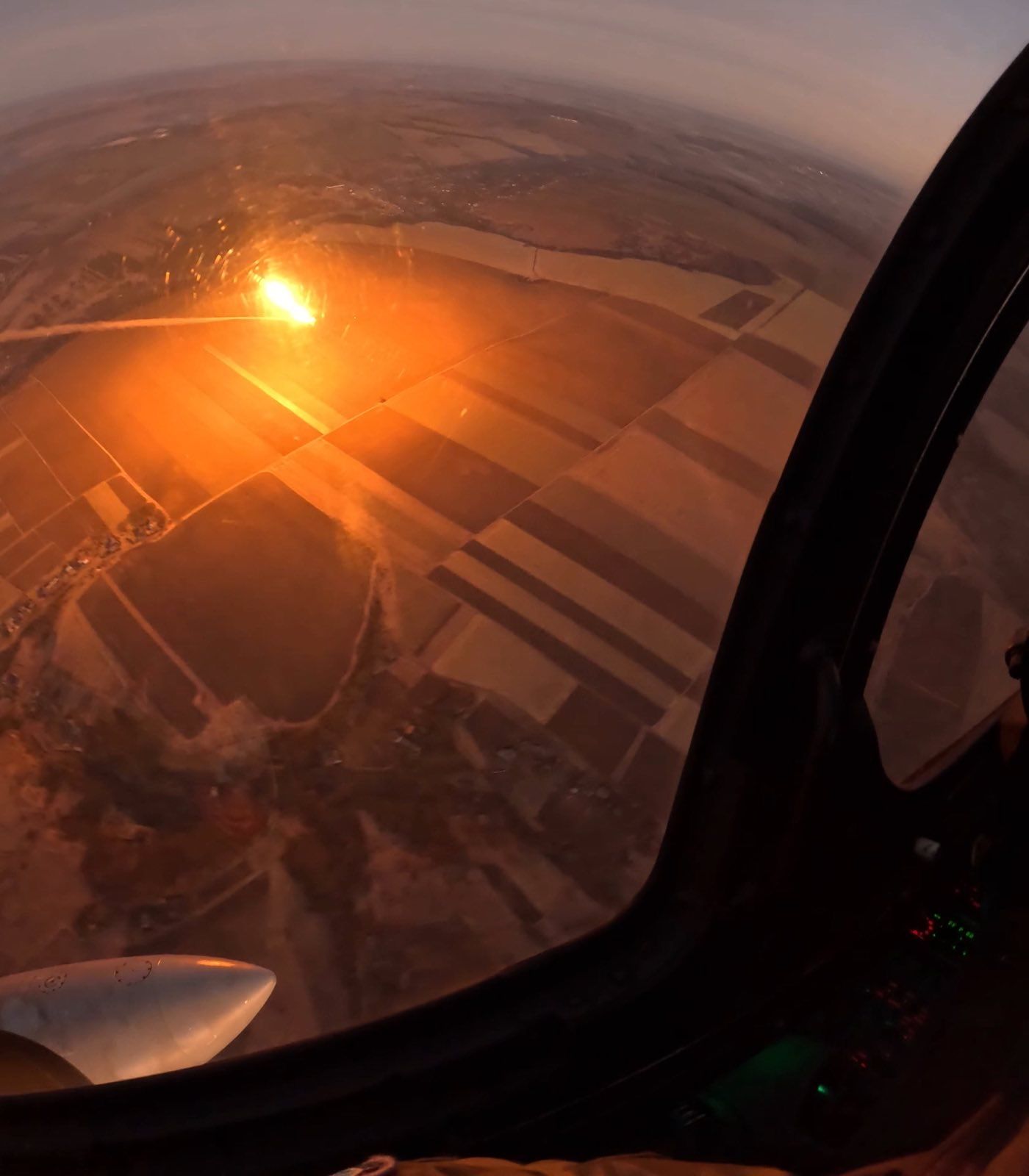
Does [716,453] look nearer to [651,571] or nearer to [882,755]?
[651,571]

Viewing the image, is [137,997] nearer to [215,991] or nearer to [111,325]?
[215,991]

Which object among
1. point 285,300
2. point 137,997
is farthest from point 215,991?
point 285,300

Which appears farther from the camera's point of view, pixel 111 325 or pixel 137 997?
pixel 111 325

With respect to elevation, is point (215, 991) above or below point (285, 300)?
below

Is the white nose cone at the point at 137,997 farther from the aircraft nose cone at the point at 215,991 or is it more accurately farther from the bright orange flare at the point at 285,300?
the bright orange flare at the point at 285,300

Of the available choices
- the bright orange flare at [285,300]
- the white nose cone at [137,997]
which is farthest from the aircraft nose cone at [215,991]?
the bright orange flare at [285,300]

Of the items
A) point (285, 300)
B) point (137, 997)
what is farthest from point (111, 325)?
point (137, 997)
